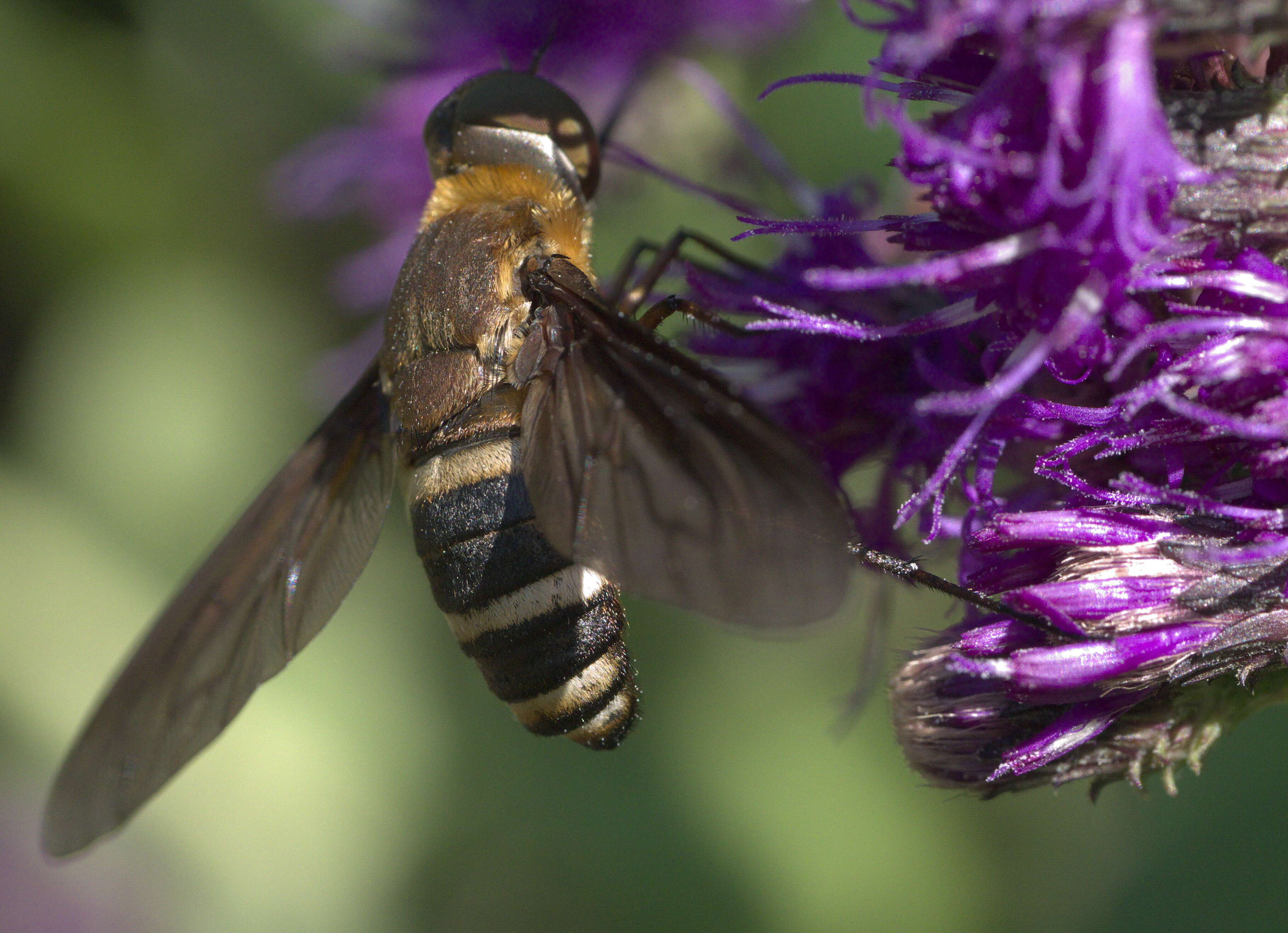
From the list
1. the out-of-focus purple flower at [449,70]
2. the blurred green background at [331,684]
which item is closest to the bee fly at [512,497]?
the out-of-focus purple flower at [449,70]

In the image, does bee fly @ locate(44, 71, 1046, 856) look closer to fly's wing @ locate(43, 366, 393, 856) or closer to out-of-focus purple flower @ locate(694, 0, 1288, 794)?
fly's wing @ locate(43, 366, 393, 856)

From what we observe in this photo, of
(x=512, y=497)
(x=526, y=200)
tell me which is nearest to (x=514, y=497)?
(x=512, y=497)

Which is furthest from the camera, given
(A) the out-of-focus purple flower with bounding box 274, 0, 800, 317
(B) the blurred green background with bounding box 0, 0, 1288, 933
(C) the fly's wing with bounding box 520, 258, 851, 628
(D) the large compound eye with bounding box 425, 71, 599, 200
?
(A) the out-of-focus purple flower with bounding box 274, 0, 800, 317

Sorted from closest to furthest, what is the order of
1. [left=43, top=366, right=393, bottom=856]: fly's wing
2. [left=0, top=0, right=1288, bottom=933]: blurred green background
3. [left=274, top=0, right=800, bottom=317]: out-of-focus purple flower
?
1. [left=43, top=366, right=393, bottom=856]: fly's wing
2. [left=0, top=0, right=1288, bottom=933]: blurred green background
3. [left=274, top=0, right=800, bottom=317]: out-of-focus purple flower

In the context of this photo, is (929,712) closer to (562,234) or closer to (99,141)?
(562,234)

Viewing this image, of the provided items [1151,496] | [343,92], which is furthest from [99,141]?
[1151,496]

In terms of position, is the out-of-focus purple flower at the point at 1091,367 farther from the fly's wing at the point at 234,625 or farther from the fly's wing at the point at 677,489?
the fly's wing at the point at 234,625

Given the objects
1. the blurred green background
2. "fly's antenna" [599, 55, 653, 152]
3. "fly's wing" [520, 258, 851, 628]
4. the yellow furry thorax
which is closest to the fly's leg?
the yellow furry thorax

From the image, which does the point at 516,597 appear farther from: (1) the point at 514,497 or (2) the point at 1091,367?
(2) the point at 1091,367

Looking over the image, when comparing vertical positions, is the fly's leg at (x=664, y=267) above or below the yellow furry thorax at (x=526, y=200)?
below
